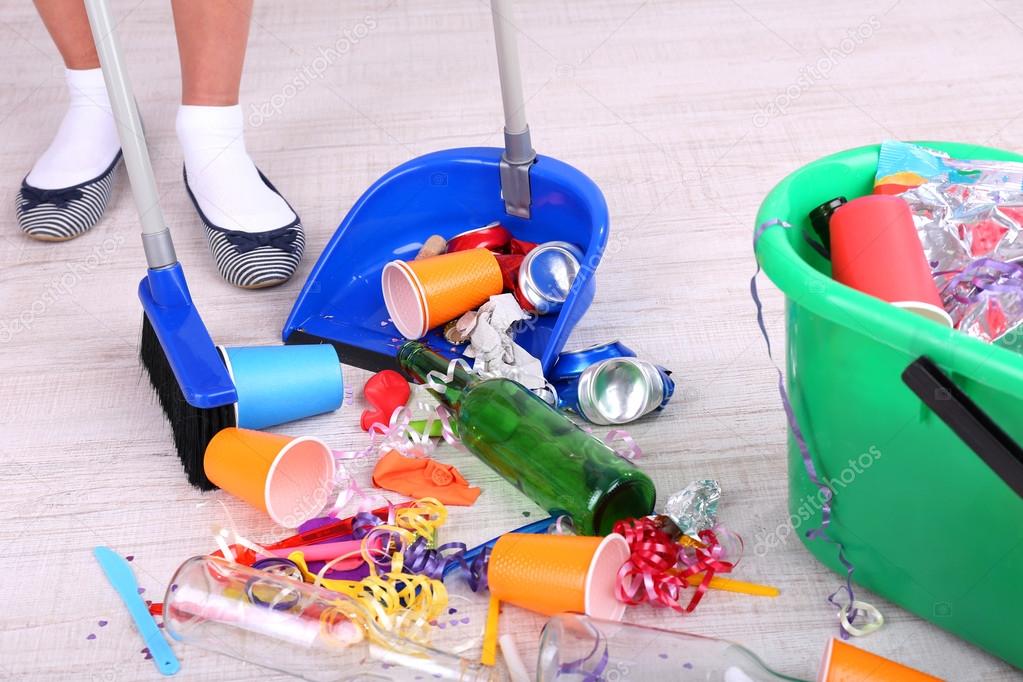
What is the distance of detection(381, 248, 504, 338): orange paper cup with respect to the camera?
4.14ft

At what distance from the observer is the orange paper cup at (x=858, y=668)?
→ 83 centimetres

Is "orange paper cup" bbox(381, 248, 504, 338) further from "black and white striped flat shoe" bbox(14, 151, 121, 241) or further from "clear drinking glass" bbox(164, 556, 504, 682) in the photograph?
"black and white striped flat shoe" bbox(14, 151, 121, 241)

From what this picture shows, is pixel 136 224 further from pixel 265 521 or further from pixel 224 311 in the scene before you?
pixel 265 521

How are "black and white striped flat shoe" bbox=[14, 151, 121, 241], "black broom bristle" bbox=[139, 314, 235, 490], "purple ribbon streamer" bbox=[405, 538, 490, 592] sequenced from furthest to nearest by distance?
"black and white striped flat shoe" bbox=[14, 151, 121, 241]
"black broom bristle" bbox=[139, 314, 235, 490]
"purple ribbon streamer" bbox=[405, 538, 490, 592]

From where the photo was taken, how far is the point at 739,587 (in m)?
1.01

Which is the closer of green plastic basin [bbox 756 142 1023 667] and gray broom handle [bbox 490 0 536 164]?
green plastic basin [bbox 756 142 1023 667]

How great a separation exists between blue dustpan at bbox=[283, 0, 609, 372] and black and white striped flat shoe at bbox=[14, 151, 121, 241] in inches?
16.7

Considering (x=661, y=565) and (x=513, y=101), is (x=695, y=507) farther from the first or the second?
(x=513, y=101)

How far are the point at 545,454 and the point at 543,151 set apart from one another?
0.73 metres

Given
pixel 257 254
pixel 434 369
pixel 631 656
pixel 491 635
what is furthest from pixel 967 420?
pixel 257 254

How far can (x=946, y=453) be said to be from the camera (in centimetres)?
84

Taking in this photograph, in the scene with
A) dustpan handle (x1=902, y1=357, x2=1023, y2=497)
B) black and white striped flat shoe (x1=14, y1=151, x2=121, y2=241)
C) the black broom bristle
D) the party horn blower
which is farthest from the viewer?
black and white striped flat shoe (x1=14, y1=151, x2=121, y2=241)

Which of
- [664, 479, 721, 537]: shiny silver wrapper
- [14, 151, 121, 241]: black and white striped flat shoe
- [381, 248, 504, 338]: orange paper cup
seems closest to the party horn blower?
[664, 479, 721, 537]: shiny silver wrapper

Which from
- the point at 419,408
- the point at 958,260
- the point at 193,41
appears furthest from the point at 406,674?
the point at 193,41
